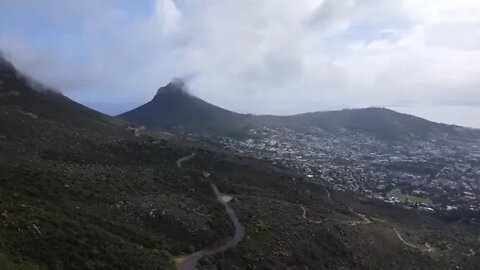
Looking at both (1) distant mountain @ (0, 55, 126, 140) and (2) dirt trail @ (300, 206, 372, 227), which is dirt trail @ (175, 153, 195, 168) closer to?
(1) distant mountain @ (0, 55, 126, 140)

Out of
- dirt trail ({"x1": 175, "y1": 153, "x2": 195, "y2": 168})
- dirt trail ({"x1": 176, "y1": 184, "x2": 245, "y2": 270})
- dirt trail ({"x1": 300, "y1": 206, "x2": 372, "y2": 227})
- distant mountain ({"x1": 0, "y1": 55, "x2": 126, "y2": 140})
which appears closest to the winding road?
dirt trail ({"x1": 176, "y1": 184, "x2": 245, "y2": 270})

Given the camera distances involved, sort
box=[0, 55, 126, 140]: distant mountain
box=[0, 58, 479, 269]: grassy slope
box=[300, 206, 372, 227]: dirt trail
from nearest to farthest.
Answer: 1. box=[0, 58, 479, 269]: grassy slope
2. box=[300, 206, 372, 227]: dirt trail
3. box=[0, 55, 126, 140]: distant mountain

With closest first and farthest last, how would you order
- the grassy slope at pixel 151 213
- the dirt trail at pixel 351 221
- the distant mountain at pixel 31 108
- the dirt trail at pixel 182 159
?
1. the grassy slope at pixel 151 213
2. the dirt trail at pixel 351 221
3. the distant mountain at pixel 31 108
4. the dirt trail at pixel 182 159

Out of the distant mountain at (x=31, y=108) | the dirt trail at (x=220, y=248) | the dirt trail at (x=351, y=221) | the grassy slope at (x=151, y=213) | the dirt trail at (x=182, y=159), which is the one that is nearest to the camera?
the grassy slope at (x=151, y=213)

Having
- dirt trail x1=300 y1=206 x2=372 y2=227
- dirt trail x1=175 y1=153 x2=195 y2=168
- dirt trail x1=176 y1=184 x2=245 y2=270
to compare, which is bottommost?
dirt trail x1=300 y1=206 x2=372 y2=227

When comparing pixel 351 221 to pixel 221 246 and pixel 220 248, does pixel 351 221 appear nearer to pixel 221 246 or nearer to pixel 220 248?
pixel 221 246

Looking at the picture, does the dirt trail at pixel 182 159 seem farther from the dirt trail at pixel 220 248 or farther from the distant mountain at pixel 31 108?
the dirt trail at pixel 220 248

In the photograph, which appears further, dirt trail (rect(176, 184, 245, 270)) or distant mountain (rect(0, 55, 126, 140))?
distant mountain (rect(0, 55, 126, 140))

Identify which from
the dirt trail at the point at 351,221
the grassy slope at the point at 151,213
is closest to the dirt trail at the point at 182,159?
the grassy slope at the point at 151,213

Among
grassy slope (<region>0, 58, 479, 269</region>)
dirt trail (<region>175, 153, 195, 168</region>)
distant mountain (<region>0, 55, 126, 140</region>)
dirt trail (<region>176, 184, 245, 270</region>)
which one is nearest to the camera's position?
grassy slope (<region>0, 58, 479, 269</region>)

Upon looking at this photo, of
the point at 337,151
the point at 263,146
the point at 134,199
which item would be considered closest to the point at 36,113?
the point at 134,199

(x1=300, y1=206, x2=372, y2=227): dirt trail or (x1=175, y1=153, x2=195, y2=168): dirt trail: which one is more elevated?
(x1=175, y1=153, x2=195, y2=168): dirt trail
